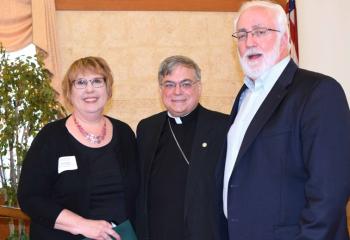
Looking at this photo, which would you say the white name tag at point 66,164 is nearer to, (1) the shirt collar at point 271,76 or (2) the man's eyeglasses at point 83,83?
(2) the man's eyeglasses at point 83,83

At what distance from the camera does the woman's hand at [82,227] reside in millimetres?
2797

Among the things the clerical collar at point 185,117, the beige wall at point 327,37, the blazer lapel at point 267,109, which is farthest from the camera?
the beige wall at point 327,37

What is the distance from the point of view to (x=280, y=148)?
2297 mm

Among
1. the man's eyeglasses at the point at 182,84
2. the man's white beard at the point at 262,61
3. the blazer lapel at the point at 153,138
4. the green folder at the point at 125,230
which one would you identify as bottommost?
the green folder at the point at 125,230

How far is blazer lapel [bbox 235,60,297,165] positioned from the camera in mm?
2391

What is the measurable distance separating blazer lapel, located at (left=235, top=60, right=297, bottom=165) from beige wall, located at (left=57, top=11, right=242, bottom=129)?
4.83m

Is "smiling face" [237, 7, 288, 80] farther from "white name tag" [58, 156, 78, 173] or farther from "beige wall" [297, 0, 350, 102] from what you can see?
"beige wall" [297, 0, 350, 102]

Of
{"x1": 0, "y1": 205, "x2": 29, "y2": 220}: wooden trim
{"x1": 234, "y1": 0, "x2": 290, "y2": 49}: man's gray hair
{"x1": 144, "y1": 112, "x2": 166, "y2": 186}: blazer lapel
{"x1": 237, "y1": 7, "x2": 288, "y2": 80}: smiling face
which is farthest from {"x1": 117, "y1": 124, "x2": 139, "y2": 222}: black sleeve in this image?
{"x1": 234, "y1": 0, "x2": 290, "y2": 49}: man's gray hair

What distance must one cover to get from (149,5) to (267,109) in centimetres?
524

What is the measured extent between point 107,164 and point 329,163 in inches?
56.7

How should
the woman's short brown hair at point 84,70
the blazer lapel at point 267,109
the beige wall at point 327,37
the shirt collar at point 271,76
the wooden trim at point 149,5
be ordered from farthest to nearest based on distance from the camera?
1. the wooden trim at point 149,5
2. the beige wall at point 327,37
3. the woman's short brown hair at point 84,70
4. the shirt collar at point 271,76
5. the blazer lapel at point 267,109

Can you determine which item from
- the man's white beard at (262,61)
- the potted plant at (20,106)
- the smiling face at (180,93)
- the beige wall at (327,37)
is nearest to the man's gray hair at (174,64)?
the smiling face at (180,93)

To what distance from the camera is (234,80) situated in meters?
7.48

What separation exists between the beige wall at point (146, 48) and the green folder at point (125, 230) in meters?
4.32
